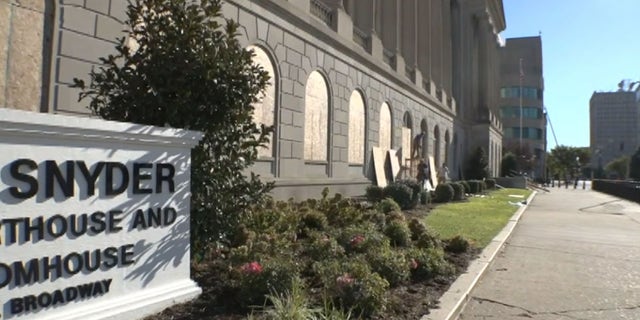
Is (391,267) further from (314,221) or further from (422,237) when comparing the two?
(314,221)

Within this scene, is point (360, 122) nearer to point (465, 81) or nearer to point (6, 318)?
point (6, 318)

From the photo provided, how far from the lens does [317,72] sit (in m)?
18.6

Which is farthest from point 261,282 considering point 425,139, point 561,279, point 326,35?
point 425,139

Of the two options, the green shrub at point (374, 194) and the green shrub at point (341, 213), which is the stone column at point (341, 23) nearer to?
the green shrub at point (374, 194)

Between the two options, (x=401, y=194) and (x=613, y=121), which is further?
(x=613, y=121)

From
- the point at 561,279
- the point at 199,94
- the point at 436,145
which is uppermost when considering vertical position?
the point at 436,145

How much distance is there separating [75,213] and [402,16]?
3136cm

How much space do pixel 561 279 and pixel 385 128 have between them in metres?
17.9

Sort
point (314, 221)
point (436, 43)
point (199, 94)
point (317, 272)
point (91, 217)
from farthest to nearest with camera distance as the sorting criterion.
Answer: point (436, 43) → point (314, 221) → point (317, 272) → point (199, 94) → point (91, 217)

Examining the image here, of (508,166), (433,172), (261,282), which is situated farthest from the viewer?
(508,166)

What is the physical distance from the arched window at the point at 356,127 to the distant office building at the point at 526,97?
9086 centimetres

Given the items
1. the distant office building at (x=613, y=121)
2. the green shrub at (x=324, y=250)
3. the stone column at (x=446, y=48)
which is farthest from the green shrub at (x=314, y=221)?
the distant office building at (x=613, y=121)

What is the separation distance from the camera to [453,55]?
175ft

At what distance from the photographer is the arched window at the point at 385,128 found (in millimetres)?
25609
